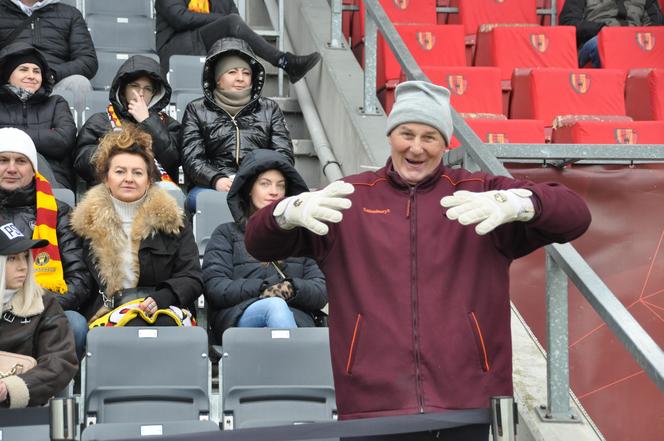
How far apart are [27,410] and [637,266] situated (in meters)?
2.41

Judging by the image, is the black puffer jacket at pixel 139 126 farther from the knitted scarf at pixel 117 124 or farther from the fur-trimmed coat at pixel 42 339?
the fur-trimmed coat at pixel 42 339

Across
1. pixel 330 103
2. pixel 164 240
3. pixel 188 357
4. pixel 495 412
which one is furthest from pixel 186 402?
pixel 330 103

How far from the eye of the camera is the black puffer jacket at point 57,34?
25.8 ft

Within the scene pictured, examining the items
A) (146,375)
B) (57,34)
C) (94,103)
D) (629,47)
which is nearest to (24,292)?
(146,375)

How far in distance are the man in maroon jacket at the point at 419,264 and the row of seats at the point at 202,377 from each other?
1316mm

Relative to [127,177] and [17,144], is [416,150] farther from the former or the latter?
[17,144]

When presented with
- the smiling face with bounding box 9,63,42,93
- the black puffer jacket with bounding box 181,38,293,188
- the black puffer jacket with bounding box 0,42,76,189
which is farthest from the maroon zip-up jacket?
the smiling face with bounding box 9,63,42,93

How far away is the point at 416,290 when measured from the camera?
334cm

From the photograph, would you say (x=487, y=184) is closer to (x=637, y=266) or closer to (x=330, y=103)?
(x=637, y=266)

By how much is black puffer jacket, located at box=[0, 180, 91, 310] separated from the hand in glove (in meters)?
0.76

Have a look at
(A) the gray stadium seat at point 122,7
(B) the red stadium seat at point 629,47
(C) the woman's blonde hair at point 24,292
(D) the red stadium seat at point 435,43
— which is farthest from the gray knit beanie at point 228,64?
(B) the red stadium seat at point 629,47

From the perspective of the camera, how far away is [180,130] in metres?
6.80

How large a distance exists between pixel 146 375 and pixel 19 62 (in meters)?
2.71

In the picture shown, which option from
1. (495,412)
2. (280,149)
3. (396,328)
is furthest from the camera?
(280,149)
